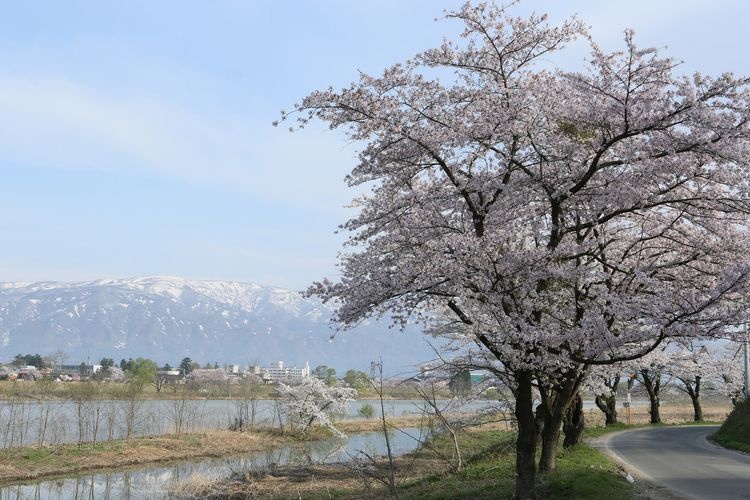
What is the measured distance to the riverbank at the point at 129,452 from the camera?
26.8 m


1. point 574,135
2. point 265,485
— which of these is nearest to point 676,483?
point 574,135

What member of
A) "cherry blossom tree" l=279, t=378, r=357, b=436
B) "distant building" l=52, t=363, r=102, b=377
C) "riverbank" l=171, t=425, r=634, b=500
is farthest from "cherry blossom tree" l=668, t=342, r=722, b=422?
"distant building" l=52, t=363, r=102, b=377

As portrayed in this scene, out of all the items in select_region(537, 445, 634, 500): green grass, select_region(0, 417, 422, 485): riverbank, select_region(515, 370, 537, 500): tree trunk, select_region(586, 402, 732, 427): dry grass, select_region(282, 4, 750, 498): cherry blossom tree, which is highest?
select_region(282, 4, 750, 498): cherry blossom tree

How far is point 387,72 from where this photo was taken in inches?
445

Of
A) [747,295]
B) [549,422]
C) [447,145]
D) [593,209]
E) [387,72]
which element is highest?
[387,72]

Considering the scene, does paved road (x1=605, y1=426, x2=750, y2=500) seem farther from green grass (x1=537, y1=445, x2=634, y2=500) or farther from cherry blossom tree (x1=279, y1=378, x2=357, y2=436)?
cherry blossom tree (x1=279, y1=378, x2=357, y2=436)

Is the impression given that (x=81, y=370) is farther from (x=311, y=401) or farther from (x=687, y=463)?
(x=687, y=463)

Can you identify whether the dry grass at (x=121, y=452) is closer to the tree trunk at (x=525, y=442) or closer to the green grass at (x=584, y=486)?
the green grass at (x=584, y=486)

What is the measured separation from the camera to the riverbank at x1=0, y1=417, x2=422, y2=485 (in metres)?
26.8

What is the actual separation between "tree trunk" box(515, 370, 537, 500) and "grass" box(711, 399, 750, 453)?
16.4 m

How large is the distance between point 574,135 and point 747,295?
150 inches

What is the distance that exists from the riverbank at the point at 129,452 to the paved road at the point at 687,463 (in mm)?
8699

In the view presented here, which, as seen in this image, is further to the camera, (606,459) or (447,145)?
(606,459)

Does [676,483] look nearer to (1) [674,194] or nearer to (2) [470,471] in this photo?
(2) [470,471]
